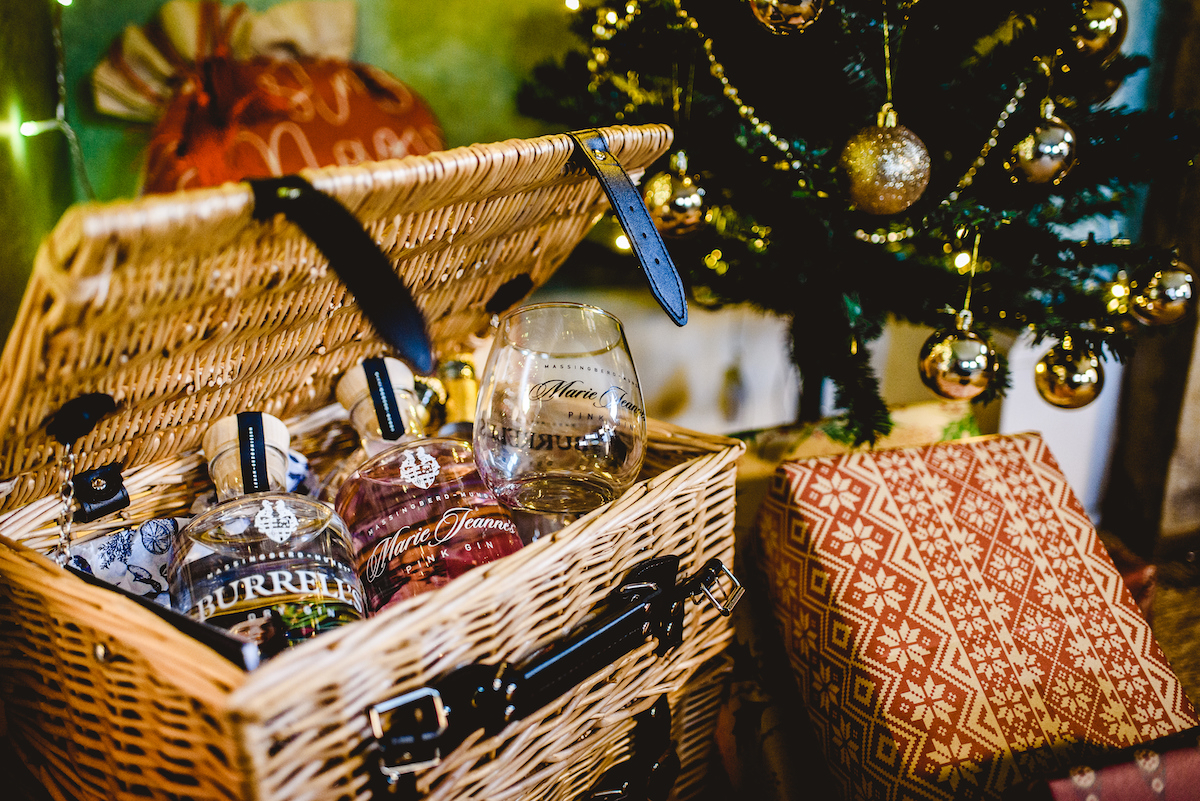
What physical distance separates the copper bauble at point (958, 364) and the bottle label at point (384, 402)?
58 centimetres

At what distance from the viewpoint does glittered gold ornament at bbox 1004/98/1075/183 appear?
28.6 inches

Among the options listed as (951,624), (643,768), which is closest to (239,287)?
(643,768)

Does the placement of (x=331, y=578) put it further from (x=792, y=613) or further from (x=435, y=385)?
(x=792, y=613)

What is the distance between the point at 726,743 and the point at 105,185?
978 millimetres

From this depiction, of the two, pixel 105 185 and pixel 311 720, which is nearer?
pixel 311 720

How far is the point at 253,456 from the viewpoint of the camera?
56 cm

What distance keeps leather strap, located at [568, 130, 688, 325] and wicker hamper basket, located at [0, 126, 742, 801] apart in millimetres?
17

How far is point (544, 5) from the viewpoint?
106cm

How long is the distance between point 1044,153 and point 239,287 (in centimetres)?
77

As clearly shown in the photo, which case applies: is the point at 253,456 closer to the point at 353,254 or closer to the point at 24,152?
the point at 353,254

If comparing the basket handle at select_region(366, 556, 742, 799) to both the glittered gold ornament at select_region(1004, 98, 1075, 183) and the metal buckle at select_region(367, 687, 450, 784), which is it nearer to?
the metal buckle at select_region(367, 687, 450, 784)

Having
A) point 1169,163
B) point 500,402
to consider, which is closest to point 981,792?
point 500,402

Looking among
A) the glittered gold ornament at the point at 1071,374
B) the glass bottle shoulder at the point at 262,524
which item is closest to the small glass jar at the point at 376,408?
the glass bottle shoulder at the point at 262,524

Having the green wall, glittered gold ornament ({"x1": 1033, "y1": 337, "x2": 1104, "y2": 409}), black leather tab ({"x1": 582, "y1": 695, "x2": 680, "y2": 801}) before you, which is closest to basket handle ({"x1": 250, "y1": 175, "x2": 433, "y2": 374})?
black leather tab ({"x1": 582, "y1": 695, "x2": 680, "y2": 801})
